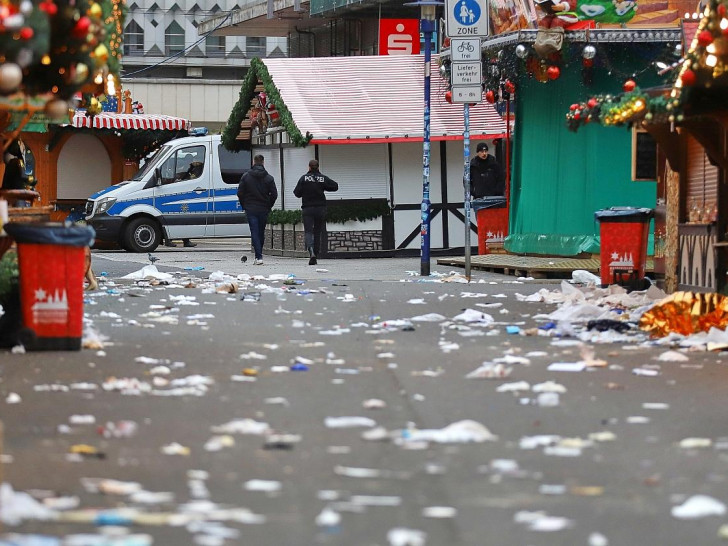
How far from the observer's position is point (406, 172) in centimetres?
2889

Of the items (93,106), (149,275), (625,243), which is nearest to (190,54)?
(149,275)

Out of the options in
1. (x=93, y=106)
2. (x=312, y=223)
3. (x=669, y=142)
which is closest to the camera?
(x=669, y=142)

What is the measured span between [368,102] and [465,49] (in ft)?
30.8

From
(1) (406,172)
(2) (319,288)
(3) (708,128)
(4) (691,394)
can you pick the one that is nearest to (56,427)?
(4) (691,394)

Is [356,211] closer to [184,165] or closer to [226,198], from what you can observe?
[226,198]

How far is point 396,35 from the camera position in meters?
35.7

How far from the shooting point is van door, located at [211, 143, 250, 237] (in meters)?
30.9

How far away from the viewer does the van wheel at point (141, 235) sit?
30547 millimetres

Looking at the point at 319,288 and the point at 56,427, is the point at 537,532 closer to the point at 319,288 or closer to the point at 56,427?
the point at 56,427

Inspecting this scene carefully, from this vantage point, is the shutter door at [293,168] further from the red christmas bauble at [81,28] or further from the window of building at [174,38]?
the window of building at [174,38]

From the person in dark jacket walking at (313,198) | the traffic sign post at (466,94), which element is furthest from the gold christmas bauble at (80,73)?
the person in dark jacket walking at (313,198)

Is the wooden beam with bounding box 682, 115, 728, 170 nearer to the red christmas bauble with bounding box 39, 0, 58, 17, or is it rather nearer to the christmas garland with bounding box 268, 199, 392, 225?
the red christmas bauble with bounding box 39, 0, 58, 17

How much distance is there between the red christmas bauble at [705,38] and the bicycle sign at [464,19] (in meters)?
8.30

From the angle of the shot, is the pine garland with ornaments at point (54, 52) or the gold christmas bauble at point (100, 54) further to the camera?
the gold christmas bauble at point (100, 54)
